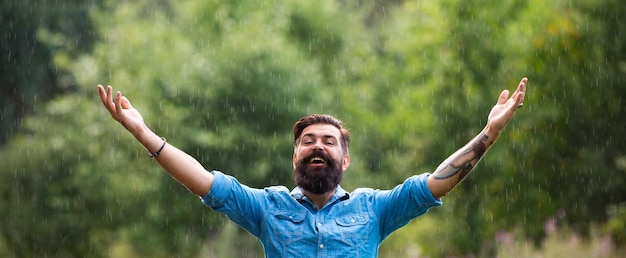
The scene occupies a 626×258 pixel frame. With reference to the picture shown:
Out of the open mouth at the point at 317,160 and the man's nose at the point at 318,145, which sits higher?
the man's nose at the point at 318,145

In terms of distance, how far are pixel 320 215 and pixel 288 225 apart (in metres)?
0.17

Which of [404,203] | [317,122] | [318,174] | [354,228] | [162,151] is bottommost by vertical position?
[354,228]

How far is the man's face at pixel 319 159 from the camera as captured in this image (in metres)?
5.31

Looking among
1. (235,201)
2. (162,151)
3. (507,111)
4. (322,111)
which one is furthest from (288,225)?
(322,111)

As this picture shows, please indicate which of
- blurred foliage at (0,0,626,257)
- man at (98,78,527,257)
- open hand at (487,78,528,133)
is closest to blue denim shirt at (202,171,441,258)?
man at (98,78,527,257)

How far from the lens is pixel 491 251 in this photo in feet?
58.3

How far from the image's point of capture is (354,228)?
520 centimetres

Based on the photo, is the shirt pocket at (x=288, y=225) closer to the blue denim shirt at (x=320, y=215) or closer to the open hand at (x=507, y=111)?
the blue denim shirt at (x=320, y=215)

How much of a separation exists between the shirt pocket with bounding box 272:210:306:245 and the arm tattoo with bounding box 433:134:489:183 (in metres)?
0.69

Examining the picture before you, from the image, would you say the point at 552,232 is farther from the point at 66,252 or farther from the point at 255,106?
the point at 66,252

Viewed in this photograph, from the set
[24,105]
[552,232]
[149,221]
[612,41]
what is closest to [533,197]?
[552,232]

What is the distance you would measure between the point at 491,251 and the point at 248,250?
15.2 feet

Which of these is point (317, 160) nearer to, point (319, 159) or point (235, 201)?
point (319, 159)

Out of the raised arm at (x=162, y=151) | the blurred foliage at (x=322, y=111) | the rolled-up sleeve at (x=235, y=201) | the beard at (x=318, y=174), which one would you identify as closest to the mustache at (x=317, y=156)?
the beard at (x=318, y=174)
